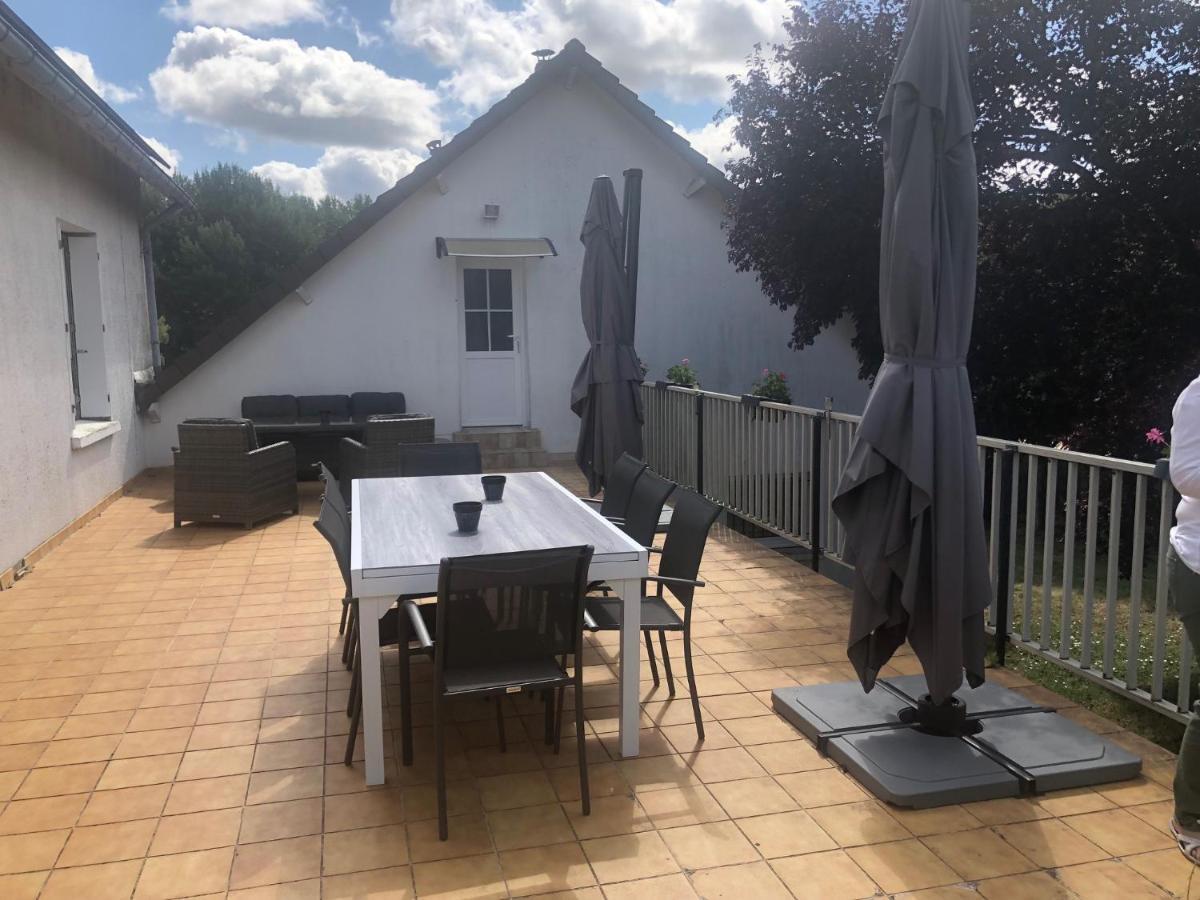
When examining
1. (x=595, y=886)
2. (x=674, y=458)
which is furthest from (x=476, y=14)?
(x=595, y=886)

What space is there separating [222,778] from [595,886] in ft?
4.59

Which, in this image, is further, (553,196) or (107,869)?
(553,196)

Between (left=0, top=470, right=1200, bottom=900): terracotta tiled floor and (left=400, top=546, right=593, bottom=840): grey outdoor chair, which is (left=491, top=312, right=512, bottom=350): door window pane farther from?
(left=400, top=546, right=593, bottom=840): grey outdoor chair

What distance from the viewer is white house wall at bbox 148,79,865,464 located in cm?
1012

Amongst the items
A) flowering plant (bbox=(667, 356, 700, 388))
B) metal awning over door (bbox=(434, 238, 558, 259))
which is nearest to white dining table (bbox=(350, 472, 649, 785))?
flowering plant (bbox=(667, 356, 700, 388))

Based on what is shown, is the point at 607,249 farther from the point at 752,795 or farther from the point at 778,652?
the point at 752,795

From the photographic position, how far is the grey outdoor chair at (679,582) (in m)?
3.44

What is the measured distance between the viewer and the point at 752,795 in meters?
2.99

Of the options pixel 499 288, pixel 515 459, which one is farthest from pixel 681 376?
pixel 499 288

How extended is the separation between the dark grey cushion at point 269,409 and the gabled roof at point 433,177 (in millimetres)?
700

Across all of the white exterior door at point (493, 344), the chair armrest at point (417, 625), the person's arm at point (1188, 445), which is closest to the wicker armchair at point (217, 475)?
the white exterior door at point (493, 344)

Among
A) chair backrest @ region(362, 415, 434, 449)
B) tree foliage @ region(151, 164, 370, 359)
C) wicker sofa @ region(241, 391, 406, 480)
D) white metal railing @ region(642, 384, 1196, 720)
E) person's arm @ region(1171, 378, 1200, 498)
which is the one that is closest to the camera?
person's arm @ region(1171, 378, 1200, 498)

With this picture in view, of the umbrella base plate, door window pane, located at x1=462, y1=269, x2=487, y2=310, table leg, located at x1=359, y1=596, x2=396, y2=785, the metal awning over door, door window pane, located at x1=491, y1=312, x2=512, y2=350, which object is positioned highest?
the metal awning over door

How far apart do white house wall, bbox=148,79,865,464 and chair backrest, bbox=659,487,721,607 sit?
23.2ft
